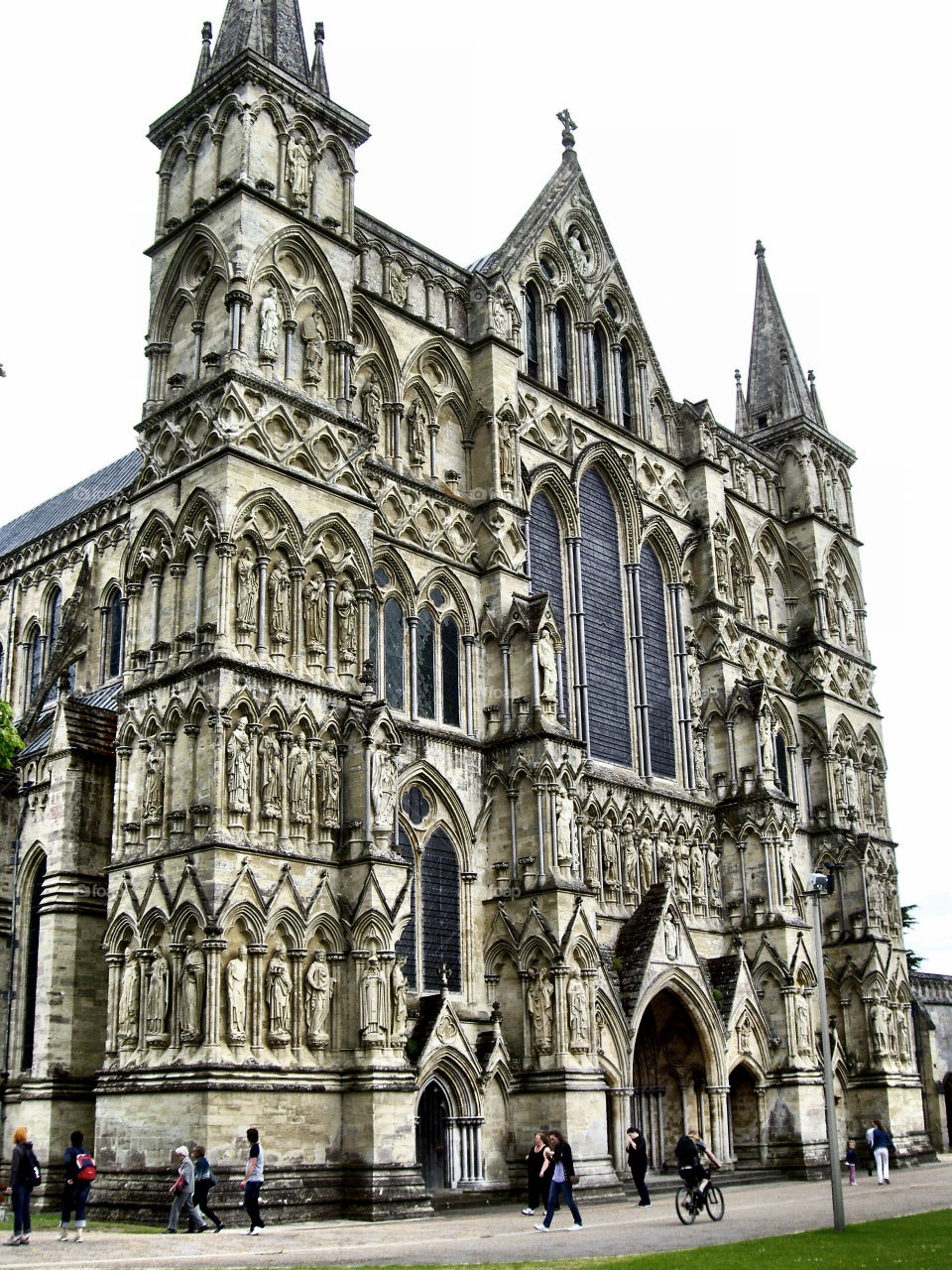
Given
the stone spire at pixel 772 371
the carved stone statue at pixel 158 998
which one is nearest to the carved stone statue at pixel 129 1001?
→ the carved stone statue at pixel 158 998

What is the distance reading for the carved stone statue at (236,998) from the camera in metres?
23.4

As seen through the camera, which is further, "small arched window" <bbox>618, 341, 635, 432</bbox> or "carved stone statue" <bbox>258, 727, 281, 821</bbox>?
"small arched window" <bbox>618, 341, 635, 432</bbox>

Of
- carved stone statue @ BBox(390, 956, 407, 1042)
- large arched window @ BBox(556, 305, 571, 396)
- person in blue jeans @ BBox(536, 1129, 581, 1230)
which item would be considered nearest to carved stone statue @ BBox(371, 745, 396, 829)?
carved stone statue @ BBox(390, 956, 407, 1042)

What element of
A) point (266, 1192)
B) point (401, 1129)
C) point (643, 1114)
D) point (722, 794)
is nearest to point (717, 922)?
point (722, 794)

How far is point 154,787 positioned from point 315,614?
4620 millimetres

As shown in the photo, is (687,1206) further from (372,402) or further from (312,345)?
(372,402)

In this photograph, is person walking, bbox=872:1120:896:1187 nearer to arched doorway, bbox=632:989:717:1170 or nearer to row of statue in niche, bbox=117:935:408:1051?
arched doorway, bbox=632:989:717:1170

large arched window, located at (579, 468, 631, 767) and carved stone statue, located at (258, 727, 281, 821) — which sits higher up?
large arched window, located at (579, 468, 631, 767)

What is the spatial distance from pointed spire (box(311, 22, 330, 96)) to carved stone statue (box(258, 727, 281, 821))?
1507 centimetres

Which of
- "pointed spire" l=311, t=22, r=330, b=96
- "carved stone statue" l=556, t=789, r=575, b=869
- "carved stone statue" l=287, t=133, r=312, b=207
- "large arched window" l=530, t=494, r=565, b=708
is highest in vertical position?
"pointed spire" l=311, t=22, r=330, b=96

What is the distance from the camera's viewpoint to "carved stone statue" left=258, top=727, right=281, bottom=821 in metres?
25.3

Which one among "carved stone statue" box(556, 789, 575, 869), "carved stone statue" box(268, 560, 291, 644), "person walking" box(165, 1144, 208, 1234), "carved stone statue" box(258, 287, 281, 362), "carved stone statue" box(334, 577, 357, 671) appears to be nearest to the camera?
"person walking" box(165, 1144, 208, 1234)

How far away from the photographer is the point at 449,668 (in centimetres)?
3206

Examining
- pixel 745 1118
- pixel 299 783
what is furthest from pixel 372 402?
pixel 745 1118
